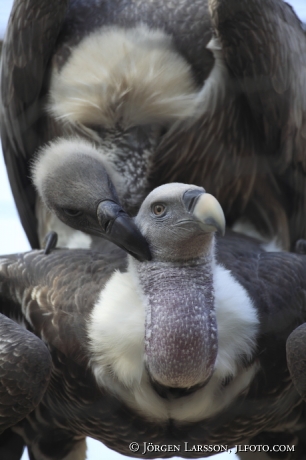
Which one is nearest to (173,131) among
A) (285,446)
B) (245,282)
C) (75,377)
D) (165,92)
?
(165,92)

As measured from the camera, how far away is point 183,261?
65.6 inches

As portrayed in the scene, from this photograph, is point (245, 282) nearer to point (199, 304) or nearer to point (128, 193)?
point (199, 304)

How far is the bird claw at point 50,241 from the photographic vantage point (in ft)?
6.50

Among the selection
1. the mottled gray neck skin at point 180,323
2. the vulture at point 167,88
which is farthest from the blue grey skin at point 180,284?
the vulture at point 167,88

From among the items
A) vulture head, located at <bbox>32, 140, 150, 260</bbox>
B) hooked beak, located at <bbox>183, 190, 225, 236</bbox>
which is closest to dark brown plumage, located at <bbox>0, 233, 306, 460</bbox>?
vulture head, located at <bbox>32, 140, 150, 260</bbox>

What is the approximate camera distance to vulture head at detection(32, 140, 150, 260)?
168 centimetres

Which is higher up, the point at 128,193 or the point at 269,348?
the point at 128,193

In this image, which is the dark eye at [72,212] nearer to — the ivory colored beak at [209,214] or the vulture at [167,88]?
the vulture at [167,88]

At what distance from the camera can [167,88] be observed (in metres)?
2.00

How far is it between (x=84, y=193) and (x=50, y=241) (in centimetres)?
29

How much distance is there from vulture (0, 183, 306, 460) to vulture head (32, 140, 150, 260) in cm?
3

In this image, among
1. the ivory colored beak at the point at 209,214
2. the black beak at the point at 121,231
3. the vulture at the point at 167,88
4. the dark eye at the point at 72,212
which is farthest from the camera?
the vulture at the point at 167,88

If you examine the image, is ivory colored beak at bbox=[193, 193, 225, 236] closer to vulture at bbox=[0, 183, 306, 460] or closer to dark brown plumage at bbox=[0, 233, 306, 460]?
vulture at bbox=[0, 183, 306, 460]

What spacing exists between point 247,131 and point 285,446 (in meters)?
0.65
